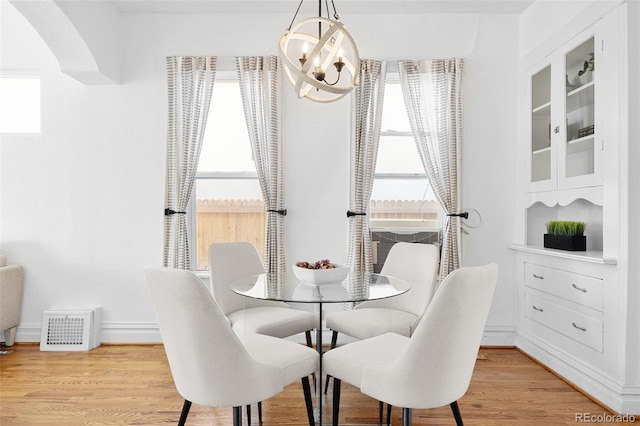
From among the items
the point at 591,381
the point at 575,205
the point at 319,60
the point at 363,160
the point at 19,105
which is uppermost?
the point at 19,105

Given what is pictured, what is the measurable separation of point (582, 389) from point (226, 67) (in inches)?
142

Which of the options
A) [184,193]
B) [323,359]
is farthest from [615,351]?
[184,193]

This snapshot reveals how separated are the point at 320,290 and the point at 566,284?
182 cm

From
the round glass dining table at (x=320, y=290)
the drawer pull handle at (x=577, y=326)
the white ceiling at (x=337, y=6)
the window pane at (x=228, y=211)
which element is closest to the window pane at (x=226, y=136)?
the window pane at (x=228, y=211)

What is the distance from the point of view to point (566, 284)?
2.79 m

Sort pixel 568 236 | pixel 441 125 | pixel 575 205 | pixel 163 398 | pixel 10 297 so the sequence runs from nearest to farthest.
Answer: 1. pixel 163 398
2. pixel 568 236
3. pixel 575 205
4. pixel 10 297
5. pixel 441 125

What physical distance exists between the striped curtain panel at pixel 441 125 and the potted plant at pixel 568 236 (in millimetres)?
732

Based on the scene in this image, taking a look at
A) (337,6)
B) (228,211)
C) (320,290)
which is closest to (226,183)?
(228,211)

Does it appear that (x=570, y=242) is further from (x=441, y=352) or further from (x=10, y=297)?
(x=10, y=297)

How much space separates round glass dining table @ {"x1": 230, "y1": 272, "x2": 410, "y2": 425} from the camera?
1.92 m

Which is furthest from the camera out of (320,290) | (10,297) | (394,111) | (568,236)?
(394,111)

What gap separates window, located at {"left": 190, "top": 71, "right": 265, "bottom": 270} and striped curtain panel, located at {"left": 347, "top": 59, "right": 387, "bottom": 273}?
84 centimetres

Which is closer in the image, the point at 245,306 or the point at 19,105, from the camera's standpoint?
the point at 245,306

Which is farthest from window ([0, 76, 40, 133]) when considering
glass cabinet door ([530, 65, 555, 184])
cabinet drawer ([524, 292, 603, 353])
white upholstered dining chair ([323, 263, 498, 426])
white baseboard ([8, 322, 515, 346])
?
cabinet drawer ([524, 292, 603, 353])
